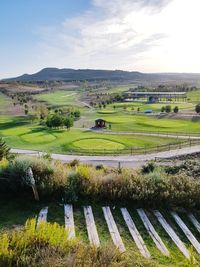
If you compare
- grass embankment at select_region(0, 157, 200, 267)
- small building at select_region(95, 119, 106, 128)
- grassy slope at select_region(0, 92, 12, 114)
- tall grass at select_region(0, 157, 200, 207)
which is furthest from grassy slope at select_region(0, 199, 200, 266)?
grassy slope at select_region(0, 92, 12, 114)

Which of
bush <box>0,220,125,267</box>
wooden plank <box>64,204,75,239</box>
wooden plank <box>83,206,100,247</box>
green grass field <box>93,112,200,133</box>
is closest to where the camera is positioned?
bush <box>0,220,125,267</box>

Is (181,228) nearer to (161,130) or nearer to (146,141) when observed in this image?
(146,141)

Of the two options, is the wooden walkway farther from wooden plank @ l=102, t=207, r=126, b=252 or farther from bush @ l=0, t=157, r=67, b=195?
bush @ l=0, t=157, r=67, b=195

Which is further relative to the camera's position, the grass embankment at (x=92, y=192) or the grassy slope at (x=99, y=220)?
the grass embankment at (x=92, y=192)

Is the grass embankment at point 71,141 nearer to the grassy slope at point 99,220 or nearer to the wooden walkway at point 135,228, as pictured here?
the grassy slope at point 99,220

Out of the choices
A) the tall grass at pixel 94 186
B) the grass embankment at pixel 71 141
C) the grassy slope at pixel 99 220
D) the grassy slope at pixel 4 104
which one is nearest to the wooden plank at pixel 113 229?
the grassy slope at pixel 99 220

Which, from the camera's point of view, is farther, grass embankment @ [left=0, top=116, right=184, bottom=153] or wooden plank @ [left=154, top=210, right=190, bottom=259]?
grass embankment @ [left=0, top=116, right=184, bottom=153]
